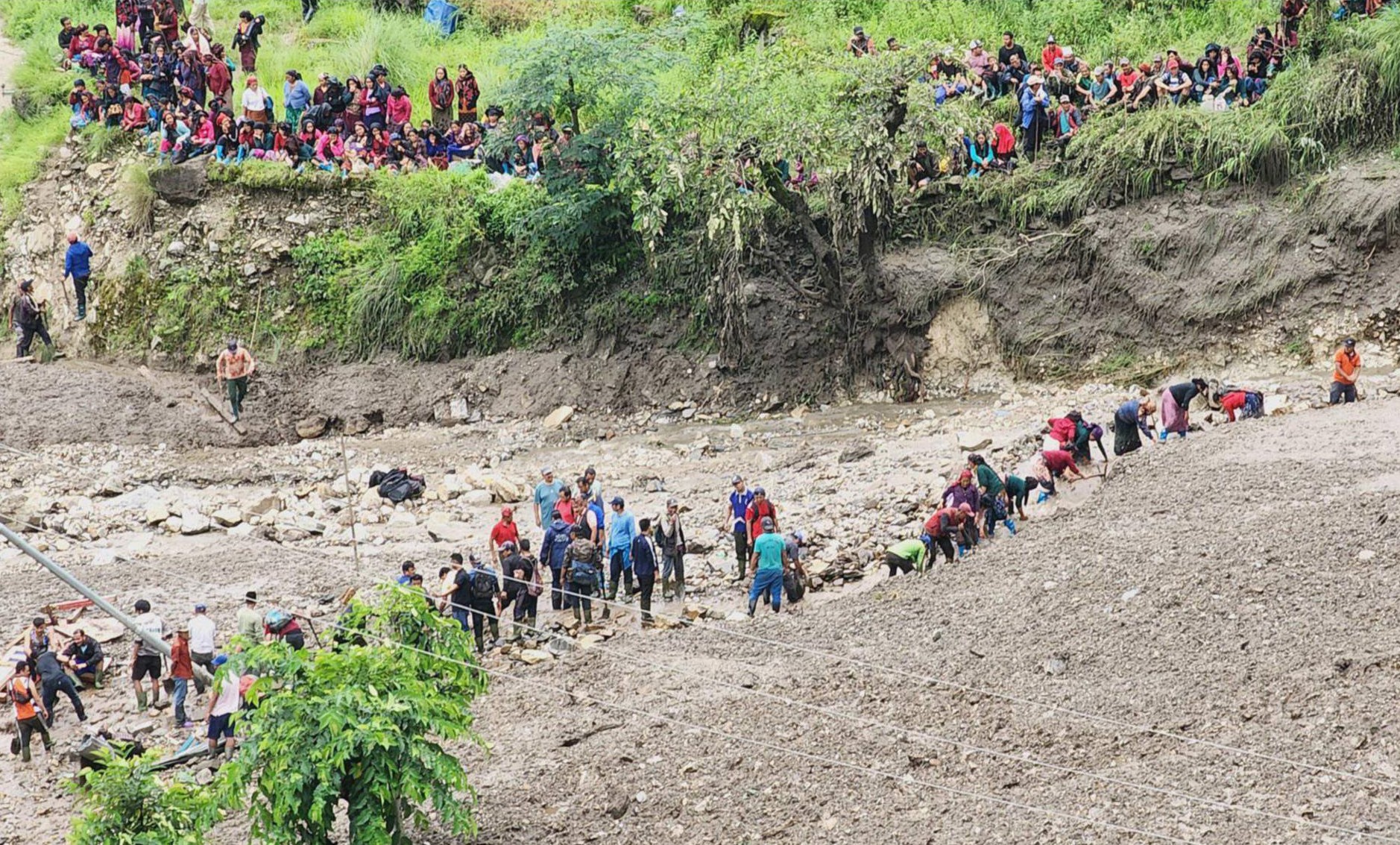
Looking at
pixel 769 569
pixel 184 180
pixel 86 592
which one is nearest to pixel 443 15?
pixel 184 180

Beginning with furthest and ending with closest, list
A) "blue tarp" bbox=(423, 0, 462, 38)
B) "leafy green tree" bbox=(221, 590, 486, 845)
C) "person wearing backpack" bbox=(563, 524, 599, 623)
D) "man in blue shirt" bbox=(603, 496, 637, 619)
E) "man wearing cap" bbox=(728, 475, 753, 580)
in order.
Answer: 1. "blue tarp" bbox=(423, 0, 462, 38)
2. "man wearing cap" bbox=(728, 475, 753, 580)
3. "man in blue shirt" bbox=(603, 496, 637, 619)
4. "person wearing backpack" bbox=(563, 524, 599, 623)
5. "leafy green tree" bbox=(221, 590, 486, 845)

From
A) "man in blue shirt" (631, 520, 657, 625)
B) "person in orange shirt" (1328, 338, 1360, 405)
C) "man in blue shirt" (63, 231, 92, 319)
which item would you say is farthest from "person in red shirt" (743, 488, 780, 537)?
"man in blue shirt" (63, 231, 92, 319)

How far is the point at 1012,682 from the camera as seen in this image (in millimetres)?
14383

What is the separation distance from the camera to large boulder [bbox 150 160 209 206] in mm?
29078

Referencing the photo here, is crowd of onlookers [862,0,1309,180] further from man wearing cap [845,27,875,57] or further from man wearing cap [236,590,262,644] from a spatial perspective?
man wearing cap [236,590,262,644]

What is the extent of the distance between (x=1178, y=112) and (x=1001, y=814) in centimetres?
1542

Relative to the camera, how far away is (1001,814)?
12359mm

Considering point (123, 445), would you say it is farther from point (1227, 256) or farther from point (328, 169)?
point (1227, 256)

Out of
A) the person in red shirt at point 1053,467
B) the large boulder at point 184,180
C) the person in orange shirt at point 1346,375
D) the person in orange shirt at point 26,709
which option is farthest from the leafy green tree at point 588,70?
the person in orange shirt at point 26,709

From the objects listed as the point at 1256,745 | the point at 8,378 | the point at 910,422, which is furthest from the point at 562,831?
the point at 8,378

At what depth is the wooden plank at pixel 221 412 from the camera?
87.0 feet

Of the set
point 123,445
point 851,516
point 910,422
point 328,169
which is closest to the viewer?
point 851,516

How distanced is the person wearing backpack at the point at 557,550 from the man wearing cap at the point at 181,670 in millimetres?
3661

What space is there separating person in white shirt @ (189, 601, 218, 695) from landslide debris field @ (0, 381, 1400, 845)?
0.78 meters
